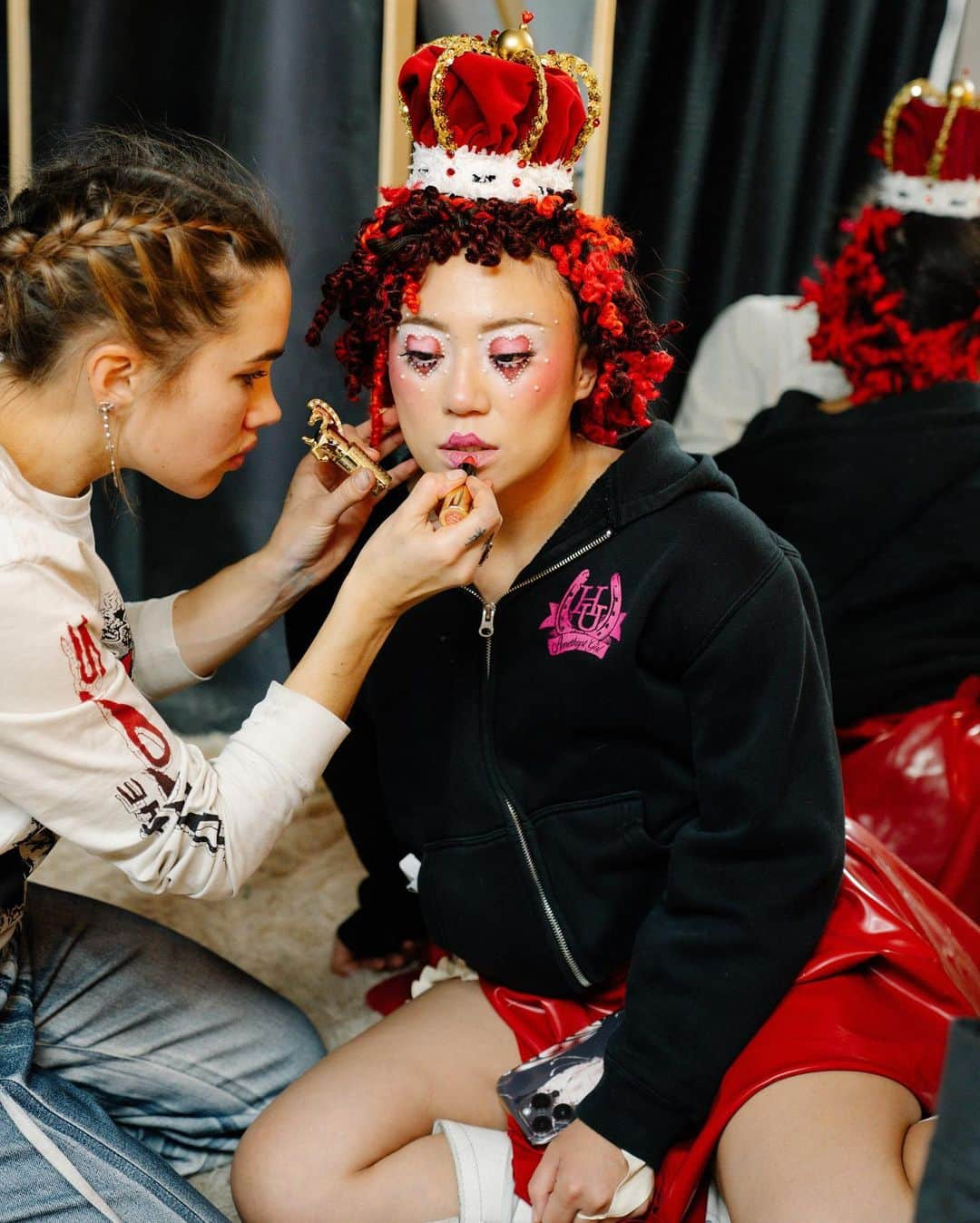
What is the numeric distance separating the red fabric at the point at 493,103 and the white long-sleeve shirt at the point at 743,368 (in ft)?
3.58

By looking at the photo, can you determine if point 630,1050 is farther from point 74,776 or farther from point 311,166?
point 311,166

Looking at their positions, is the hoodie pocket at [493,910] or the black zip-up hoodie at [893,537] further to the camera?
the black zip-up hoodie at [893,537]

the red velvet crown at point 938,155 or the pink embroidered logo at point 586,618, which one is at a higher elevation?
the red velvet crown at point 938,155

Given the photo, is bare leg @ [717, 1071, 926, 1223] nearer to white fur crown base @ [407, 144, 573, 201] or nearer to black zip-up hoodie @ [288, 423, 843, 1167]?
black zip-up hoodie @ [288, 423, 843, 1167]

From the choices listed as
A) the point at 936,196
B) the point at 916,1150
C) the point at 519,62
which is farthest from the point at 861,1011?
the point at 936,196

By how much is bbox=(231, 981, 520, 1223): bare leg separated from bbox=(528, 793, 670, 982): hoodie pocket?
0.16 m

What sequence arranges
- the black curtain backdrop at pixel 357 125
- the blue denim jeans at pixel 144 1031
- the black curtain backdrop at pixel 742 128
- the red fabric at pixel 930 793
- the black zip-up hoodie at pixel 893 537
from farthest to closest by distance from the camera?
1. the black curtain backdrop at pixel 742 128
2. the black curtain backdrop at pixel 357 125
3. the black zip-up hoodie at pixel 893 537
4. the red fabric at pixel 930 793
5. the blue denim jeans at pixel 144 1031

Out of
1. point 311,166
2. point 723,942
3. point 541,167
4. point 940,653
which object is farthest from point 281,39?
point 723,942

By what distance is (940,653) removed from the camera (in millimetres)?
1645

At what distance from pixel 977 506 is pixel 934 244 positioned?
43 cm

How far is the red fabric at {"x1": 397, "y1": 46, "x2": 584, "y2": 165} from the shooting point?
1116mm

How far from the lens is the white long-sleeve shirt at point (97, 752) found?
1049 mm

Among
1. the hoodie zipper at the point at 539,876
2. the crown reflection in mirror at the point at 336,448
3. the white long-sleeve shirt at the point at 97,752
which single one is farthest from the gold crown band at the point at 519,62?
the white long-sleeve shirt at the point at 97,752

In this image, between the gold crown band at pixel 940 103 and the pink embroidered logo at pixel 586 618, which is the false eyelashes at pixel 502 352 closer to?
the pink embroidered logo at pixel 586 618
